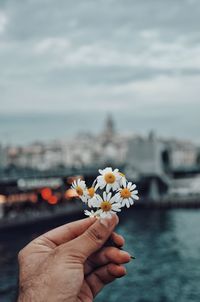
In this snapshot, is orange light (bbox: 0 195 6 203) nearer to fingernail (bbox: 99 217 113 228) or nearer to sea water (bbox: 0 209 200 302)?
sea water (bbox: 0 209 200 302)

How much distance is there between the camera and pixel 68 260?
411 cm

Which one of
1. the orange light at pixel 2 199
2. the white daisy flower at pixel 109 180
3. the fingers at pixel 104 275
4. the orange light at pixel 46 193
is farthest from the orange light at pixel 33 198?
the white daisy flower at pixel 109 180

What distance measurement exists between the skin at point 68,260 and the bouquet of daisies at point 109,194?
9cm

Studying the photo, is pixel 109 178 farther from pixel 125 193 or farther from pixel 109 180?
pixel 125 193

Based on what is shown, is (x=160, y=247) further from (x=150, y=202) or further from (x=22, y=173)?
(x=150, y=202)

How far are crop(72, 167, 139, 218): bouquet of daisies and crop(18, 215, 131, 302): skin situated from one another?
0.09m

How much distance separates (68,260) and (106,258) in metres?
0.38

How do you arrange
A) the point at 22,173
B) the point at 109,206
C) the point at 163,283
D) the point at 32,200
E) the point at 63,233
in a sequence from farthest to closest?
the point at 32,200 < the point at 22,173 < the point at 163,283 < the point at 63,233 < the point at 109,206

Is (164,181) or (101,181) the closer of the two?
(101,181)

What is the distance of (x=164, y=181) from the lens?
9281cm

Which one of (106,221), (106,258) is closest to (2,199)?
(106,258)

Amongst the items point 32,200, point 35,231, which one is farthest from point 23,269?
point 32,200

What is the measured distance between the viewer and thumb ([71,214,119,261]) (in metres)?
4.07

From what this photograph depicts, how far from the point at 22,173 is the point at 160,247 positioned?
35972 mm
